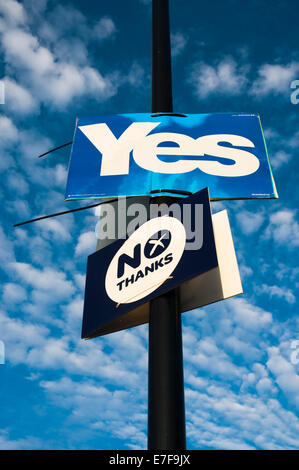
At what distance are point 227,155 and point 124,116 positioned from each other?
5.44 ft

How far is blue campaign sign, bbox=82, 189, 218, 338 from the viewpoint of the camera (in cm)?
426

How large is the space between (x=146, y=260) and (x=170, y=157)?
62.8 inches

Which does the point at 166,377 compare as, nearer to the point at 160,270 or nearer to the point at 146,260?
the point at 160,270

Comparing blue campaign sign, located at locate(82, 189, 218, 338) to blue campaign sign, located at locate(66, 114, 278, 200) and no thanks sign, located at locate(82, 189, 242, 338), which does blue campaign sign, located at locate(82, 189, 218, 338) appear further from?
blue campaign sign, located at locate(66, 114, 278, 200)

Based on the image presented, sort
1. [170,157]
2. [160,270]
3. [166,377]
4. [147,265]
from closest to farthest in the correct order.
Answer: [166,377] → [160,270] → [147,265] → [170,157]

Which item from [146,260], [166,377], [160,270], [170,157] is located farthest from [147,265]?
[170,157]

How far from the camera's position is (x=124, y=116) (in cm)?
633

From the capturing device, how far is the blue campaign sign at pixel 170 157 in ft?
17.6

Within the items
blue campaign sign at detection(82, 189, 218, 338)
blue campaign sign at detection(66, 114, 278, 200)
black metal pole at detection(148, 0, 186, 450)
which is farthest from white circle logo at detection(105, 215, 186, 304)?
blue campaign sign at detection(66, 114, 278, 200)

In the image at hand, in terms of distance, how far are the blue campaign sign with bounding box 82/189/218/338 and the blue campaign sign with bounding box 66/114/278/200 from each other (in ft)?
2.16

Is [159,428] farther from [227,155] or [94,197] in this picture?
[227,155]

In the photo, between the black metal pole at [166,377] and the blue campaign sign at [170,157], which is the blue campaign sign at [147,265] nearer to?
the black metal pole at [166,377]

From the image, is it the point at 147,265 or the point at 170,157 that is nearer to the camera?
the point at 147,265

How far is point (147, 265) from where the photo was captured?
15.2 feet
